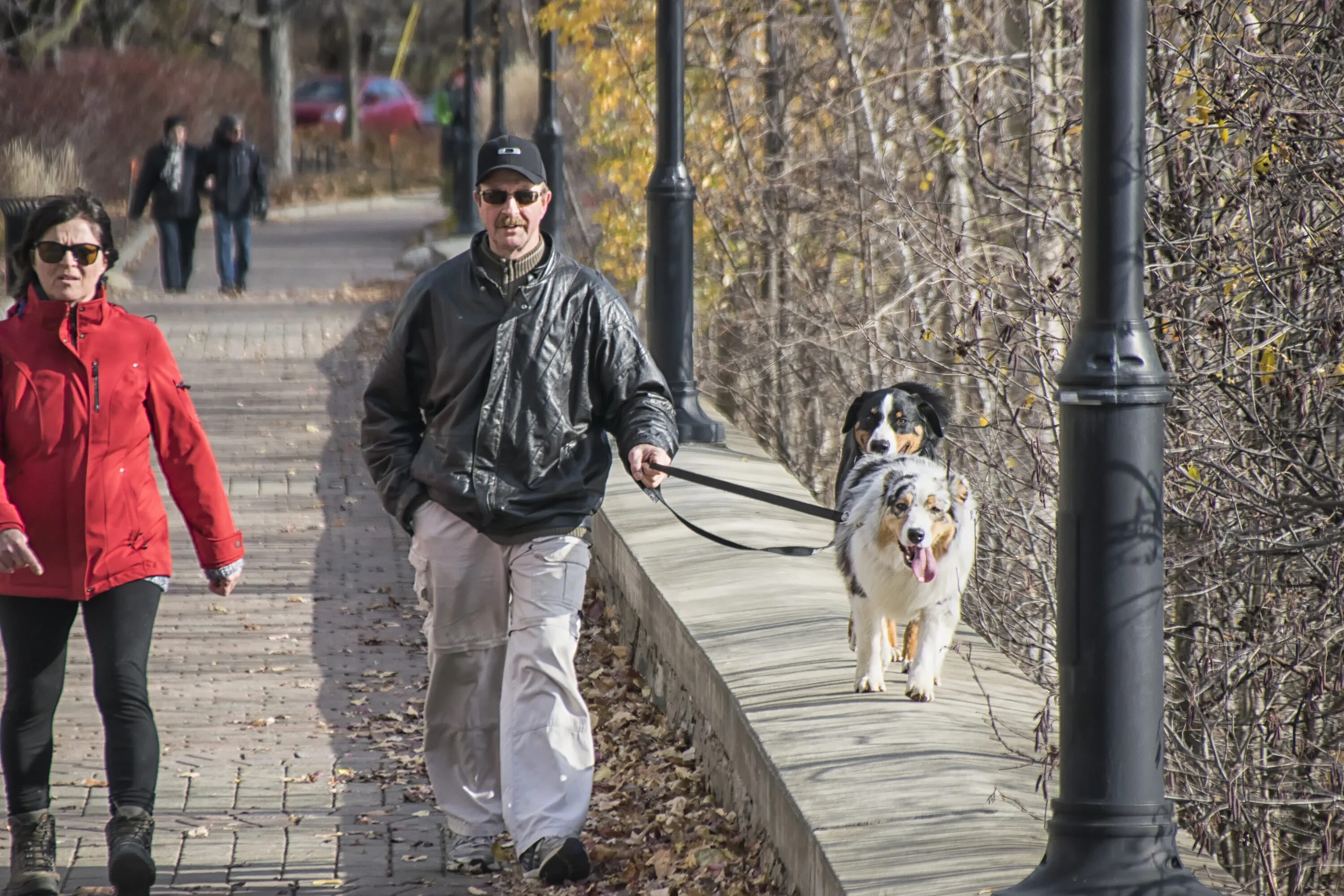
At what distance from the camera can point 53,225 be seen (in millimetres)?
4977

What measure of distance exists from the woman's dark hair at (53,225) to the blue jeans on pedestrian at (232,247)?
16.2 meters

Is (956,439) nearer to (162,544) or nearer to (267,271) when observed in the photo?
(162,544)

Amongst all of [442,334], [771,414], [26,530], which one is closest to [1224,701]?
[442,334]

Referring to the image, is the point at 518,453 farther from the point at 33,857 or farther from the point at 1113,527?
the point at 1113,527

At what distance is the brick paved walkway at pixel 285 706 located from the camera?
18.1 feet

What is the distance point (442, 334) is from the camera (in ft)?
16.9

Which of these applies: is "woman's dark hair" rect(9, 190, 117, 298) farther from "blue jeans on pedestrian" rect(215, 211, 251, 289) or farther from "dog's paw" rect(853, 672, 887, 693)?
"blue jeans on pedestrian" rect(215, 211, 251, 289)

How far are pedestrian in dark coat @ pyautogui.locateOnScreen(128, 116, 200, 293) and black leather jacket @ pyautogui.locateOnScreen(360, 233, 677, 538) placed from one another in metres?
16.1

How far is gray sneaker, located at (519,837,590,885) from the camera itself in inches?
200

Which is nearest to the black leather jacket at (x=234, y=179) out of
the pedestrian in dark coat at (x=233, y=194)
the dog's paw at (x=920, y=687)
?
the pedestrian in dark coat at (x=233, y=194)

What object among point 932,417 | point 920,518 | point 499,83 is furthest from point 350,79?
point 920,518

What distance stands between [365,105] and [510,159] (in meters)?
50.4

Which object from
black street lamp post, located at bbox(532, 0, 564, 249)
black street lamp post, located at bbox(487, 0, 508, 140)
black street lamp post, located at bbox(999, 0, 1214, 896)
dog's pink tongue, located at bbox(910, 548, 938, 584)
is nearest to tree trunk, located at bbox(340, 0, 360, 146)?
black street lamp post, located at bbox(487, 0, 508, 140)

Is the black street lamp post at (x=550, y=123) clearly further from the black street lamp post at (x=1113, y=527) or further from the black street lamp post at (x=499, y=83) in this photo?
the black street lamp post at (x=1113, y=527)
